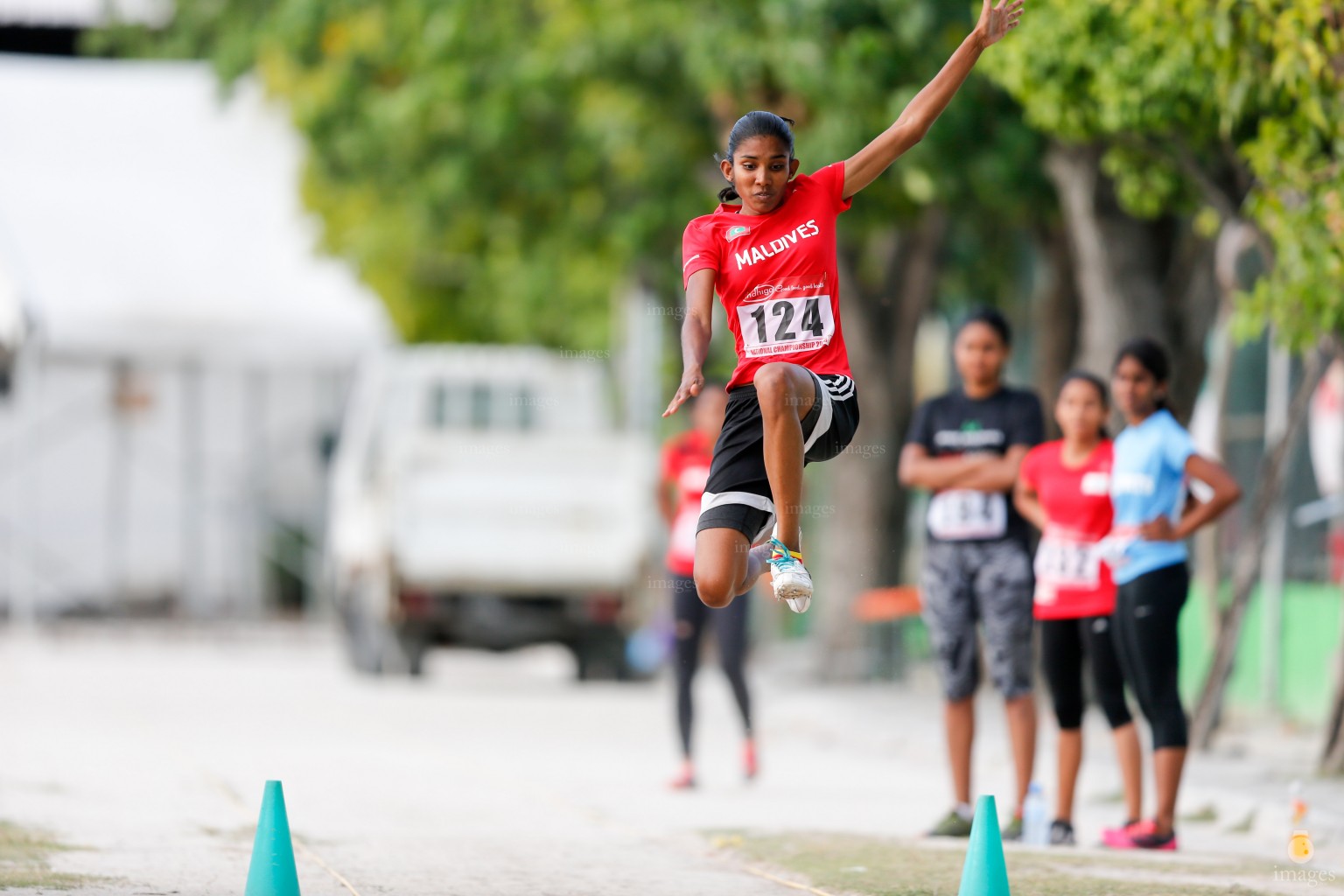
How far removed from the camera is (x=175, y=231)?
84.3 feet

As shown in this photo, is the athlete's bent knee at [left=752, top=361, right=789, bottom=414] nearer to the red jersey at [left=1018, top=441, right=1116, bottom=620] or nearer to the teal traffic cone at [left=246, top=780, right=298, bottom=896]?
the teal traffic cone at [left=246, top=780, right=298, bottom=896]

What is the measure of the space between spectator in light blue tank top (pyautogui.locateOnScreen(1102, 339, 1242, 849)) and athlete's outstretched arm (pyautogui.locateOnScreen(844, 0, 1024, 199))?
88.9 inches

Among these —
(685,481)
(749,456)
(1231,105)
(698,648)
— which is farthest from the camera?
(685,481)

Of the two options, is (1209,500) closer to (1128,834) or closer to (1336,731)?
Answer: (1128,834)

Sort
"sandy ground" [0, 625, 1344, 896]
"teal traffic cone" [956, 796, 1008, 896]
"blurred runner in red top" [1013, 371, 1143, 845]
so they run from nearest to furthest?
1. "teal traffic cone" [956, 796, 1008, 896]
2. "sandy ground" [0, 625, 1344, 896]
3. "blurred runner in red top" [1013, 371, 1143, 845]

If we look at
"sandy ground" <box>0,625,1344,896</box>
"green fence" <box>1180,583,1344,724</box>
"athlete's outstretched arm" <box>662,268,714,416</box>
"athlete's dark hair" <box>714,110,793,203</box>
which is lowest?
"sandy ground" <box>0,625,1344,896</box>

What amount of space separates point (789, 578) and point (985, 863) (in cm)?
100

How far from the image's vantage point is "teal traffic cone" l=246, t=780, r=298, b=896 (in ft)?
21.5

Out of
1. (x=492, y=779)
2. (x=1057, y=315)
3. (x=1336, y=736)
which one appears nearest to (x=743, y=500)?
(x=492, y=779)

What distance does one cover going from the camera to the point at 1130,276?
1452cm

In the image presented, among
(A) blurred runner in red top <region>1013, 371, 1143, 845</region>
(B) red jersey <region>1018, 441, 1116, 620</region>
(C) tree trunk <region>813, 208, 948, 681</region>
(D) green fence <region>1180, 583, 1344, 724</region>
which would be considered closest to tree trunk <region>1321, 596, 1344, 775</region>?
(A) blurred runner in red top <region>1013, 371, 1143, 845</region>

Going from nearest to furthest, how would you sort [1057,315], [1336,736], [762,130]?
1. [762,130]
2. [1336,736]
3. [1057,315]

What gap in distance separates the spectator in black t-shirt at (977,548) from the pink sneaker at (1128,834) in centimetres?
36

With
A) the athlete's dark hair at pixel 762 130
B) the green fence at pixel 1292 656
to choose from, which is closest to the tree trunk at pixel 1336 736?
the green fence at pixel 1292 656
